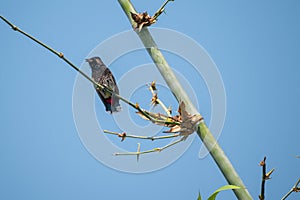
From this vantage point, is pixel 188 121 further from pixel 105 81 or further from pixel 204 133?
pixel 105 81

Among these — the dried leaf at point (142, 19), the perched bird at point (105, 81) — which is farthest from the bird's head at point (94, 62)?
the dried leaf at point (142, 19)

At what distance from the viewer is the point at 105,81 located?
55cm

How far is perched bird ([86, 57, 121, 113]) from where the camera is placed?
0.48m

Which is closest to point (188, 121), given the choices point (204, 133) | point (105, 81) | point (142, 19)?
point (204, 133)

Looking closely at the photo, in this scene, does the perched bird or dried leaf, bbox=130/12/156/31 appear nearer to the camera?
dried leaf, bbox=130/12/156/31

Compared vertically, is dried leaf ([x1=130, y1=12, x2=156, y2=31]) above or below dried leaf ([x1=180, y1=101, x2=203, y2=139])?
above

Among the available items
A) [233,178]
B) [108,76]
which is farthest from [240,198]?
[108,76]

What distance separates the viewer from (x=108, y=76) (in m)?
0.55

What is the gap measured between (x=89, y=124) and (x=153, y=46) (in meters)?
0.12

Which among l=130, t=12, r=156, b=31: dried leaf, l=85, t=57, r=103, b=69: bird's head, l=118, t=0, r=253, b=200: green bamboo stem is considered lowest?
l=118, t=0, r=253, b=200: green bamboo stem

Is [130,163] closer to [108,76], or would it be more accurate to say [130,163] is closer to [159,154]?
[159,154]

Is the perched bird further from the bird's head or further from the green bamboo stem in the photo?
the green bamboo stem

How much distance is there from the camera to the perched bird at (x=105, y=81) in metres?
0.48

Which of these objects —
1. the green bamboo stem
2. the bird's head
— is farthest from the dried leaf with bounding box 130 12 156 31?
the bird's head
